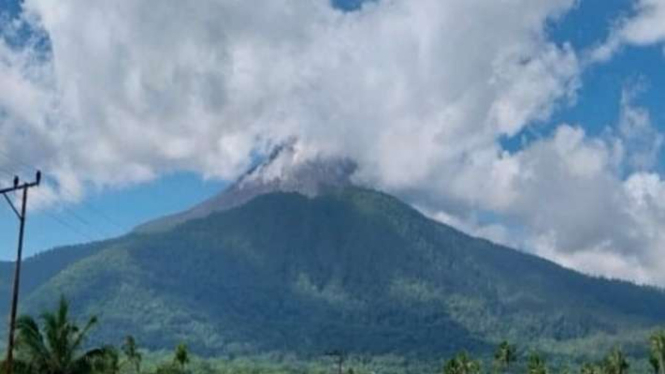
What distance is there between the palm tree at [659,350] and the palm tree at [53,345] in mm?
81260

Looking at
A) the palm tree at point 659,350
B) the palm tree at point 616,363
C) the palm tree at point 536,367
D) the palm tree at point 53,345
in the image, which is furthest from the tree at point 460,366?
the palm tree at point 53,345

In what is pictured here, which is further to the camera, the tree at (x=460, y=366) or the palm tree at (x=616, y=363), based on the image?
the tree at (x=460, y=366)

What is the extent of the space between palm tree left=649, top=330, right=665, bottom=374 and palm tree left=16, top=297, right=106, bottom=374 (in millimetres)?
81260

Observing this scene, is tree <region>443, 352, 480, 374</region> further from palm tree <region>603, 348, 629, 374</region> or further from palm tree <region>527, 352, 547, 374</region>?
palm tree <region>603, 348, 629, 374</region>

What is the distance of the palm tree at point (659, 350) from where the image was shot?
403 feet

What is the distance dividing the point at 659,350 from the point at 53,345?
83706 mm

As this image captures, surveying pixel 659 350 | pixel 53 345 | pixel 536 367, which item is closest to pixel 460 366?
pixel 536 367

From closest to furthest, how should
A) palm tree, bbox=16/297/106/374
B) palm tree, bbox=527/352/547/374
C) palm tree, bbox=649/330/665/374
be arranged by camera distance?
palm tree, bbox=16/297/106/374, palm tree, bbox=649/330/665/374, palm tree, bbox=527/352/547/374

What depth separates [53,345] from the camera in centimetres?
5688

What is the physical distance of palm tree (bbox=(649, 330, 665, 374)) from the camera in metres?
123

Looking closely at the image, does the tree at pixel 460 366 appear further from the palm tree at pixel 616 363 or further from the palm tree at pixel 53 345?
the palm tree at pixel 53 345

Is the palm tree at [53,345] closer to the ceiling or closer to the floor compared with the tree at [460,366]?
closer to the floor

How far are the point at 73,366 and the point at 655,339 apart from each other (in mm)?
83874

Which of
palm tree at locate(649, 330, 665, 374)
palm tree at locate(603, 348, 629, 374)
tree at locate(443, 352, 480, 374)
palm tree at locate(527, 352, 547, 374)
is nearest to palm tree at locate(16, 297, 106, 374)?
palm tree at locate(649, 330, 665, 374)
